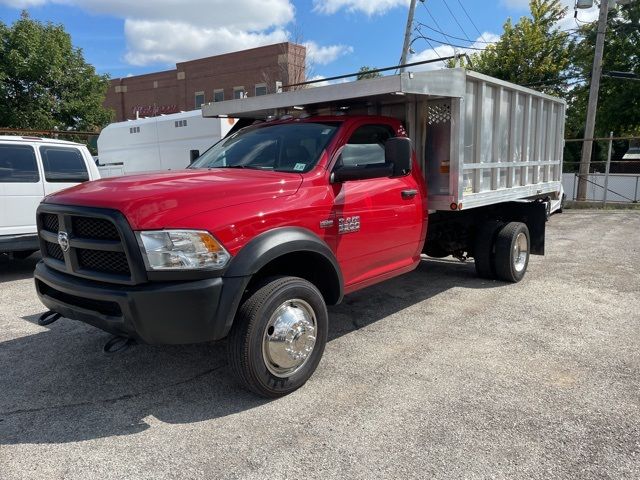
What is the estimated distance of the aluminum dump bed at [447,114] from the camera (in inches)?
191

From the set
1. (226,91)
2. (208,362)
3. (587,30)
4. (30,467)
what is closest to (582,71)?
(587,30)

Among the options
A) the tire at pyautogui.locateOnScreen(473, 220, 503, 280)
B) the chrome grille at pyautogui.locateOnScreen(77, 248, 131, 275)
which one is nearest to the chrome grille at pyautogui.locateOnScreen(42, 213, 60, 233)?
the chrome grille at pyautogui.locateOnScreen(77, 248, 131, 275)

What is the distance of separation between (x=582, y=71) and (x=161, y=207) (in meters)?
27.2

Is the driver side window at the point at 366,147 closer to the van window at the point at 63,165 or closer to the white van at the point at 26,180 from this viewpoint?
the white van at the point at 26,180

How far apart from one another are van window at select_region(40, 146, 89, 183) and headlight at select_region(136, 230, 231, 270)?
17.7 feet

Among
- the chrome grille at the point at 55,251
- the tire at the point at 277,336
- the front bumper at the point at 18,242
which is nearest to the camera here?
the tire at the point at 277,336

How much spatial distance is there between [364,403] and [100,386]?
1.98 metres

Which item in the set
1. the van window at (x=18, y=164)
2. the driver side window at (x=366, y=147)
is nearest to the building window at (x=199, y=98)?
the van window at (x=18, y=164)

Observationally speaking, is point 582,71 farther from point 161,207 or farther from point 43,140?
point 161,207

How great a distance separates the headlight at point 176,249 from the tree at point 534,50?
24109 millimetres

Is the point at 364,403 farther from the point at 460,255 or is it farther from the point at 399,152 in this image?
the point at 460,255

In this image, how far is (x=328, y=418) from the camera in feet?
11.0

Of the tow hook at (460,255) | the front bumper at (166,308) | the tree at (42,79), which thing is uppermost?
the tree at (42,79)

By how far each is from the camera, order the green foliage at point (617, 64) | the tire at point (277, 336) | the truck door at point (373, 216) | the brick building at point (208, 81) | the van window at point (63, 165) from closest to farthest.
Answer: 1. the tire at point (277, 336)
2. the truck door at point (373, 216)
3. the van window at point (63, 165)
4. the green foliage at point (617, 64)
5. the brick building at point (208, 81)
